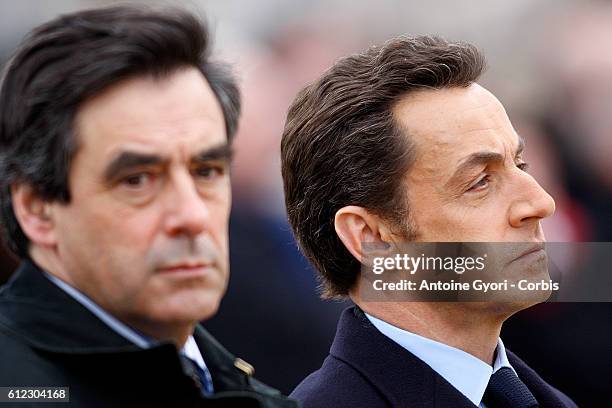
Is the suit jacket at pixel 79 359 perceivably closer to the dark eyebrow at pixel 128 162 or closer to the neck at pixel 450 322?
the dark eyebrow at pixel 128 162

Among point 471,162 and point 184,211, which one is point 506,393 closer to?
point 471,162

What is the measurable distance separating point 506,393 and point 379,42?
105 inches

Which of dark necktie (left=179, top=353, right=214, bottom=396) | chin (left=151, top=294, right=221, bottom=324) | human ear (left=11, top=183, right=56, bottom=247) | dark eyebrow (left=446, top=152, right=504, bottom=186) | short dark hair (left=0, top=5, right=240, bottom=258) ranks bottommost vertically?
dark necktie (left=179, top=353, right=214, bottom=396)

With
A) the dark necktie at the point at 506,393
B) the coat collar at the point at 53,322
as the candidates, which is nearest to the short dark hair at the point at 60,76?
the coat collar at the point at 53,322

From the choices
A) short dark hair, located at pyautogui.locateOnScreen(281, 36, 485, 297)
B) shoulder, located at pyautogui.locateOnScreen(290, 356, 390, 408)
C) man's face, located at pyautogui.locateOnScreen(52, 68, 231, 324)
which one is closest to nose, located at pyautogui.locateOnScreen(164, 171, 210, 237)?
man's face, located at pyautogui.locateOnScreen(52, 68, 231, 324)

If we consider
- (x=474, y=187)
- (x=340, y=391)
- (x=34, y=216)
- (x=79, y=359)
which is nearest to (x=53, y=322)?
(x=79, y=359)

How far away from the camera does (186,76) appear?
2191mm

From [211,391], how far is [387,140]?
95 centimetres

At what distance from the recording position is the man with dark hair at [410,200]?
9.32 feet

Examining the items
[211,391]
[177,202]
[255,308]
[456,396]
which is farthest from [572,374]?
[177,202]

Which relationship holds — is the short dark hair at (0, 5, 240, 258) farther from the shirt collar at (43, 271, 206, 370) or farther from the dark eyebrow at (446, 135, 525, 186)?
the dark eyebrow at (446, 135, 525, 186)

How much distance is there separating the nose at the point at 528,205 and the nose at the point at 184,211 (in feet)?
3.47

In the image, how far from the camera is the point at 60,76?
2.04 meters

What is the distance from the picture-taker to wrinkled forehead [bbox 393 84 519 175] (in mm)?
2918
